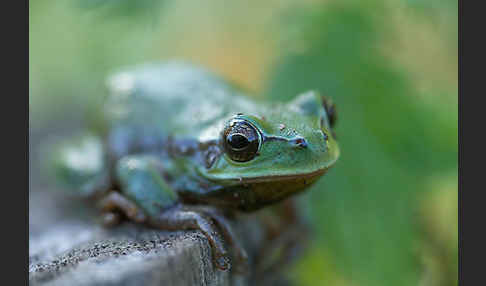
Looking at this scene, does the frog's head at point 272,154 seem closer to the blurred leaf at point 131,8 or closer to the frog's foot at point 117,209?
the frog's foot at point 117,209

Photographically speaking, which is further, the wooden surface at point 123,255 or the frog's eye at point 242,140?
the frog's eye at point 242,140

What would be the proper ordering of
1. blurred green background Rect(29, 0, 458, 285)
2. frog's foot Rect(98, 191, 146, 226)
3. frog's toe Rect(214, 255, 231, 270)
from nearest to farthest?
frog's toe Rect(214, 255, 231, 270) → frog's foot Rect(98, 191, 146, 226) → blurred green background Rect(29, 0, 458, 285)

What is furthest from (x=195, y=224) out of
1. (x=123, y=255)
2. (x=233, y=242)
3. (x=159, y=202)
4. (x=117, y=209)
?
(x=117, y=209)

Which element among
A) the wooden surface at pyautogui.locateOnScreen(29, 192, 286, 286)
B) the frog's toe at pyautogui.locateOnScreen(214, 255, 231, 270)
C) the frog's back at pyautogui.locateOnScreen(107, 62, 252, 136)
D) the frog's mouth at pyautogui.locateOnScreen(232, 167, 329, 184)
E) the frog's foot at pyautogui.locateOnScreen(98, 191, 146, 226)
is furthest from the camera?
the frog's back at pyautogui.locateOnScreen(107, 62, 252, 136)

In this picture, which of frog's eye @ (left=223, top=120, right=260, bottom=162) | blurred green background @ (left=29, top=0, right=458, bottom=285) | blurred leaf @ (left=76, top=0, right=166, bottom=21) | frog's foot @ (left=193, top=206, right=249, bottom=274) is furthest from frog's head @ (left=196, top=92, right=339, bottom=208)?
blurred leaf @ (left=76, top=0, right=166, bottom=21)

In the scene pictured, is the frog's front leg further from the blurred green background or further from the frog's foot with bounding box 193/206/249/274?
the blurred green background

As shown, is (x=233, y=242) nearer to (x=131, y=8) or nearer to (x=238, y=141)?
(x=238, y=141)

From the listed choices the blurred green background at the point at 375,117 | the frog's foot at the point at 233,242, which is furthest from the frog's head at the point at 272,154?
the blurred green background at the point at 375,117

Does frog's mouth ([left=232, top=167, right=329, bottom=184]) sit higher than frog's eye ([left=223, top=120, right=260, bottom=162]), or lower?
lower
